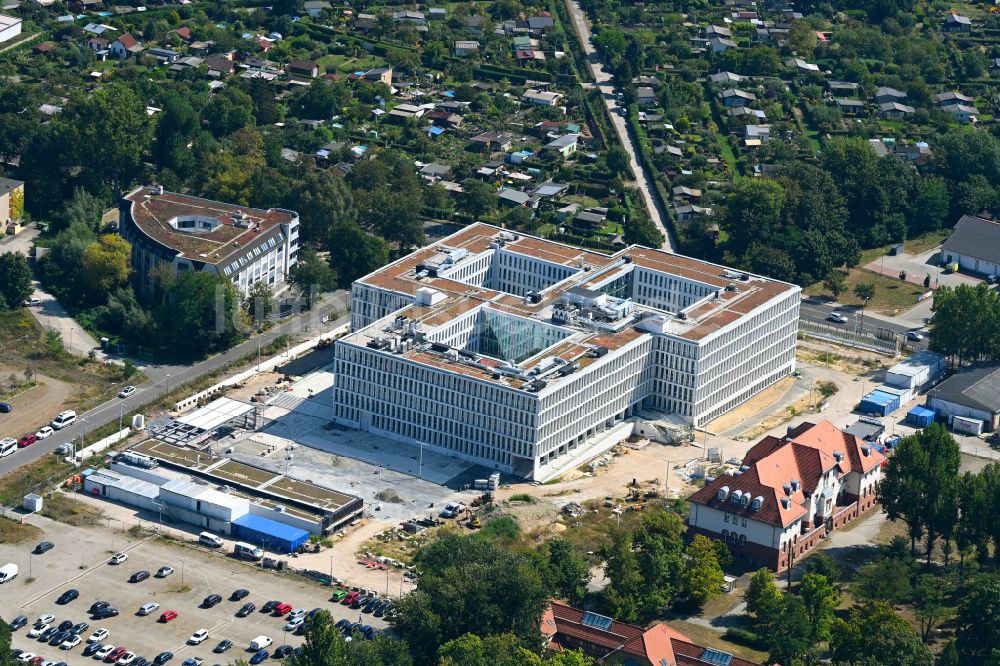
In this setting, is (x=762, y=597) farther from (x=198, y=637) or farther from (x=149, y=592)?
(x=149, y=592)

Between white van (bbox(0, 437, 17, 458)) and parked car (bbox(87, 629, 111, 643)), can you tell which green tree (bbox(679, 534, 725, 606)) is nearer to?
parked car (bbox(87, 629, 111, 643))

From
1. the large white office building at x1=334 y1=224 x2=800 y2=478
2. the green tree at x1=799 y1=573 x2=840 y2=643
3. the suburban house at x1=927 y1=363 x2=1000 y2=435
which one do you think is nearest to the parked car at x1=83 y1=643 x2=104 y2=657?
the large white office building at x1=334 y1=224 x2=800 y2=478

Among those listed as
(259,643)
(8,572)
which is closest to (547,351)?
(259,643)

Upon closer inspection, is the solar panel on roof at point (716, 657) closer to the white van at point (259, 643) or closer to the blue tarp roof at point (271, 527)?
the white van at point (259, 643)

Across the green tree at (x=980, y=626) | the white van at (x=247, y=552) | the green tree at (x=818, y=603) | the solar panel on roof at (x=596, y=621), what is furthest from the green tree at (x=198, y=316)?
the green tree at (x=980, y=626)

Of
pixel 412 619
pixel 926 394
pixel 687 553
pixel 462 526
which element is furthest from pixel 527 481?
pixel 926 394
